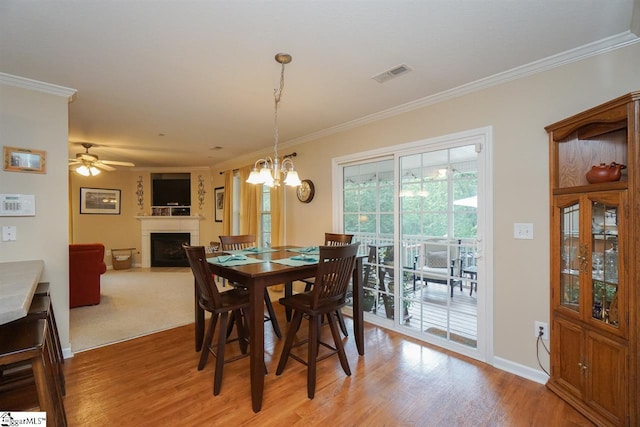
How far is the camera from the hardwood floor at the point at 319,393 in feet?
5.86

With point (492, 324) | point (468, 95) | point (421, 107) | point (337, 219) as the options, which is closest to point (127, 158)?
point (337, 219)

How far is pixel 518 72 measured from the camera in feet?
7.35

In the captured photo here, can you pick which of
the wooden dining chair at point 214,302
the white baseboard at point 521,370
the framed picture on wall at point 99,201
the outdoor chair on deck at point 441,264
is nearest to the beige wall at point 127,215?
the framed picture on wall at point 99,201

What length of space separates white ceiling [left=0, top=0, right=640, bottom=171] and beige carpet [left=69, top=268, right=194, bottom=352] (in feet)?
7.72

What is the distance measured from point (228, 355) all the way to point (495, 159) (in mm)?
2857

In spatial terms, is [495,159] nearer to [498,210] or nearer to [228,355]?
[498,210]

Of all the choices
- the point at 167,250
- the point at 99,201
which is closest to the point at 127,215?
the point at 99,201

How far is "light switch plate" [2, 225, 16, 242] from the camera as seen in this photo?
2287 mm

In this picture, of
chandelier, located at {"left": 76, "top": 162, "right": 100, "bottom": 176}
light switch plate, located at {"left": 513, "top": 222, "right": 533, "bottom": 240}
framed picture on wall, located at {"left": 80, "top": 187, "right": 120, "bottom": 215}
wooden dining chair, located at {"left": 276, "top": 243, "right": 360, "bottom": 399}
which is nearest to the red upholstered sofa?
chandelier, located at {"left": 76, "top": 162, "right": 100, "bottom": 176}

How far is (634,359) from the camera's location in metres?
1.58

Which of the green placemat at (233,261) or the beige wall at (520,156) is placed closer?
the beige wall at (520,156)

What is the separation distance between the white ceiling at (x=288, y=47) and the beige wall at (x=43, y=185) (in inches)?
9.2

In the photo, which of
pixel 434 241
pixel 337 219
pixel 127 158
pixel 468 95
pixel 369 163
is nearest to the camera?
pixel 468 95

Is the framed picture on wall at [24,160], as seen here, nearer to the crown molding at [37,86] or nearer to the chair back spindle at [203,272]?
the crown molding at [37,86]
